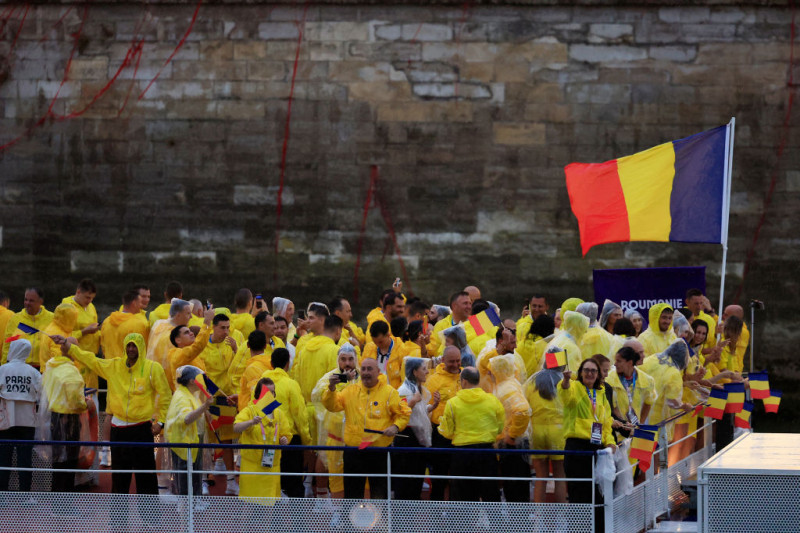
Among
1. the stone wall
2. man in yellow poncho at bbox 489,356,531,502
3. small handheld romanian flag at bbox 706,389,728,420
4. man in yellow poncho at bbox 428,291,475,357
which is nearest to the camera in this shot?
man in yellow poncho at bbox 489,356,531,502

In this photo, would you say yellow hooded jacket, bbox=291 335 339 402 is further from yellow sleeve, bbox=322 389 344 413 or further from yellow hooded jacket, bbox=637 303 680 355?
yellow hooded jacket, bbox=637 303 680 355

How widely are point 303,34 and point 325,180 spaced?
2099 mm

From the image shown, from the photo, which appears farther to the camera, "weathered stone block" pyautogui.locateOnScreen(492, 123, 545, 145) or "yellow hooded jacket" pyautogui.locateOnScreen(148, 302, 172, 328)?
"weathered stone block" pyautogui.locateOnScreen(492, 123, 545, 145)

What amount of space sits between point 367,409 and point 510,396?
3.84 feet

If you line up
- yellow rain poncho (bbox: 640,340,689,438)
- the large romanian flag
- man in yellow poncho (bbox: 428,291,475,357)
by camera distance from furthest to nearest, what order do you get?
the large romanian flag < man in yellow poncho (bbox: 428,291,475,357) < yellow rain poncho (bbox: 640,340,689,438)

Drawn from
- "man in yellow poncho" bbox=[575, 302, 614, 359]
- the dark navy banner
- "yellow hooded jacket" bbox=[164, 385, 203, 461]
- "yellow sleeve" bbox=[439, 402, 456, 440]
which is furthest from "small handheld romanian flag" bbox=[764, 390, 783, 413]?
"yellow hooded jacket" bbox=[164, 385, 203, 461]

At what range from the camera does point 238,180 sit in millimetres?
16688

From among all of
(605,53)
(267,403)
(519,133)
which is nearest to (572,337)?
→ (267,403)

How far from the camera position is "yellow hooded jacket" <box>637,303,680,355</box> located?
11.6 m

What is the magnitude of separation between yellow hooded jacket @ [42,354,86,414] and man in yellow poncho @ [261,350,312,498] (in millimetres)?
1806

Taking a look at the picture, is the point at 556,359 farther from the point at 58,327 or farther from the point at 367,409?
the point at 58,327

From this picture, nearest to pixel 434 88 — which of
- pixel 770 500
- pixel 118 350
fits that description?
pixel 118 350

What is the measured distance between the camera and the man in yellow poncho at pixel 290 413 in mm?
9672

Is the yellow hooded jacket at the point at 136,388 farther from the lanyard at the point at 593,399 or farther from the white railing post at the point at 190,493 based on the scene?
the lanyard at the point at 593,399
